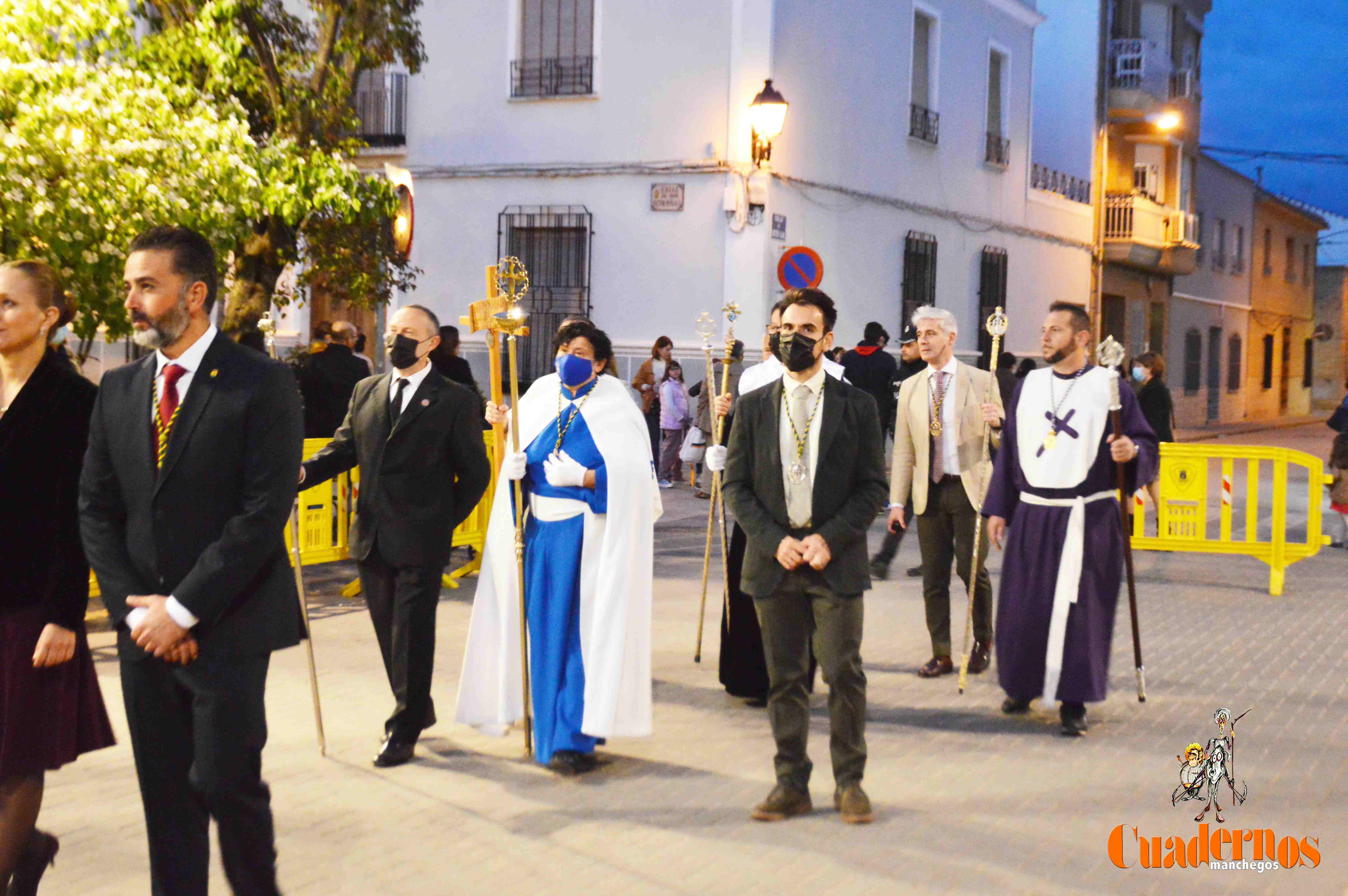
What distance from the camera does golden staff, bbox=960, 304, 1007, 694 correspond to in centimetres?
787

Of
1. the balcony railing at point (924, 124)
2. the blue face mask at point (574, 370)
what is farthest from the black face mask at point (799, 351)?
the balcony railing at point (924, 124)

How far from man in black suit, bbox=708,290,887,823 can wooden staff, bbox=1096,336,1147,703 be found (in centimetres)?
191

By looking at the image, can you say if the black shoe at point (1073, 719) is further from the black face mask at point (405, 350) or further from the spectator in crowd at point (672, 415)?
the spectator in crowd at point (672, 415)

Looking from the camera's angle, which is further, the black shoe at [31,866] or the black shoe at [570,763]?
the black shoe at [570,763]

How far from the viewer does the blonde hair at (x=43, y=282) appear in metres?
4.14

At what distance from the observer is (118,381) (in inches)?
150

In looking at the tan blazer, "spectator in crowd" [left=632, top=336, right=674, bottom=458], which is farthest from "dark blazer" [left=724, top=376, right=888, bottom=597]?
"spectator in crowd" [left=632, top=336, right=674, bottom=458]

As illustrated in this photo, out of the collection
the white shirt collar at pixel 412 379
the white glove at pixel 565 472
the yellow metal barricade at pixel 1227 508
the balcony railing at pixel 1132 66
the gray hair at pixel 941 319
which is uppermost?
the balcony railing at pixel 1132 66

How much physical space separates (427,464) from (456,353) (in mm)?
5034

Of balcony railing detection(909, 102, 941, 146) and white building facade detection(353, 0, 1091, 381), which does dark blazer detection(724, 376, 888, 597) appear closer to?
white building facade detection(353, 0, 1091, 381)

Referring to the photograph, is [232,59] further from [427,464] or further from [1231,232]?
[1231,232]

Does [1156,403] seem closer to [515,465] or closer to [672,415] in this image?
[672,415]

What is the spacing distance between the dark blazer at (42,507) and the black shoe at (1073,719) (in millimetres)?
4439


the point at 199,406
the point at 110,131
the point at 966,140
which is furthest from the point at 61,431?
the point at 966,140
